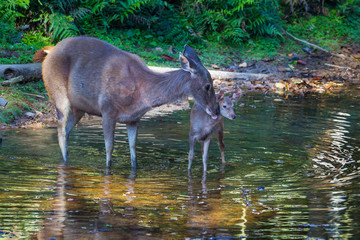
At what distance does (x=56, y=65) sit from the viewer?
862 cm

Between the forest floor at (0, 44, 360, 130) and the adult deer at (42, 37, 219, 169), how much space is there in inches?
155

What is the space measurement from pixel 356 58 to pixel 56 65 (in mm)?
12989

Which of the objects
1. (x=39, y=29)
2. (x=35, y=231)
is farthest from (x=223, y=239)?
(x=39, y=29)

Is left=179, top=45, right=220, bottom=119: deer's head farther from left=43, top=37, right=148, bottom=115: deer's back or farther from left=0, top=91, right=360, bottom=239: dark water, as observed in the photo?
left=0, top=91, right=360, bottom=239: dark water

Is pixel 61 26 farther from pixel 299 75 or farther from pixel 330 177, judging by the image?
pixel 330 177

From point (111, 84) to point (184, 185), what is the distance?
194 centimetres

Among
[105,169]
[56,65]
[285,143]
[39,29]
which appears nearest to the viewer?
[105,169]

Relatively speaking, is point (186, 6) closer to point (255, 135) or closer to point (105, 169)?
point (255, 135)

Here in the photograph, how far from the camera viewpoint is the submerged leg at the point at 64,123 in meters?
8.69

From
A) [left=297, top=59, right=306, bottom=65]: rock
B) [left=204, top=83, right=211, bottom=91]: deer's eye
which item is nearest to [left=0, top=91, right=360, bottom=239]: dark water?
[left=204, top=83, right=211, bottom=91]: deer's eye

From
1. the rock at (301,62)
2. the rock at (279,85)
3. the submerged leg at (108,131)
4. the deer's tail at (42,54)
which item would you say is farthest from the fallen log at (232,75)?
the submerged leg at (108,131)

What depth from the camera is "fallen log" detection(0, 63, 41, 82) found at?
12059 millimetres

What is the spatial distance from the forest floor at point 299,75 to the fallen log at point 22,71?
2712 millimetres

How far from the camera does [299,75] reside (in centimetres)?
1666
